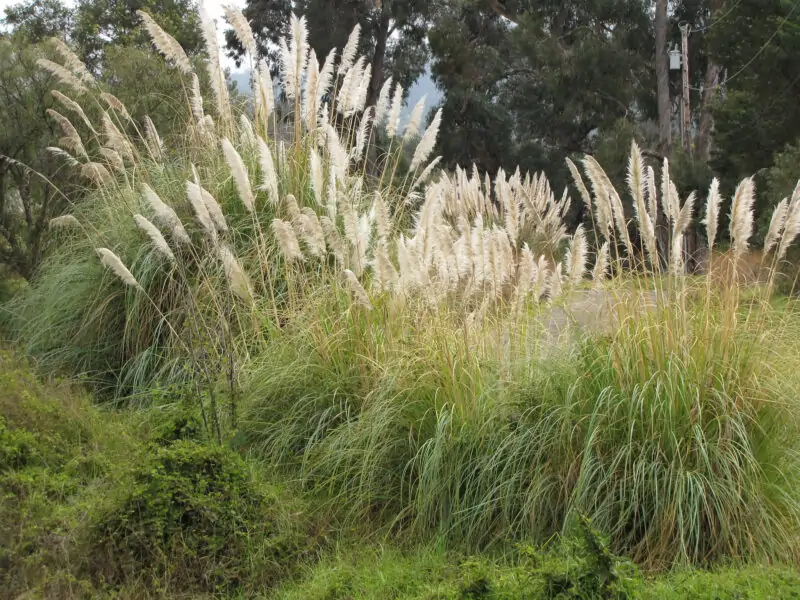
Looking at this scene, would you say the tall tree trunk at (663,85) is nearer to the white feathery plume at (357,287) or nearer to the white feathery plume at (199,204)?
the white feathery plume at (357,287)

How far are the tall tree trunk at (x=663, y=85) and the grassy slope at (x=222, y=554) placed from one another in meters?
17.7

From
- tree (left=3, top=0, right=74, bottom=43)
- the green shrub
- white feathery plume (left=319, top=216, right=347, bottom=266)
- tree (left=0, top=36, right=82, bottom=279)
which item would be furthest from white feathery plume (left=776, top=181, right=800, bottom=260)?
tree (left=3, top=0, right=74, bottom=43)

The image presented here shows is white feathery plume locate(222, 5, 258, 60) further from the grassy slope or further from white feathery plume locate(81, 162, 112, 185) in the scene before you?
the grassy slope

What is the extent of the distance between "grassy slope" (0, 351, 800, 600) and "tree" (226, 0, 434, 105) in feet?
64.5

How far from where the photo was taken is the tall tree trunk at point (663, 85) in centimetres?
1969

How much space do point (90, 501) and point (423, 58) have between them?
89.6 feet

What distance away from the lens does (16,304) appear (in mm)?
7539

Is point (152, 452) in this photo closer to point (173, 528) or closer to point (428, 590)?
point (173, 528)

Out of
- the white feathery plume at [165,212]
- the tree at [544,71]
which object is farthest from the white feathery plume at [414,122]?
the tree at [544,71]

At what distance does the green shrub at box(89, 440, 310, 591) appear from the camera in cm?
351

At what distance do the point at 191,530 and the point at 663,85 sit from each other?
1868 cm

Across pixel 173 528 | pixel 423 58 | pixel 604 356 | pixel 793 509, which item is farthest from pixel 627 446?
pixel 423 58

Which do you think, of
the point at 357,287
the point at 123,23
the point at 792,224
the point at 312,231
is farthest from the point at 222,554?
the point at 123,23

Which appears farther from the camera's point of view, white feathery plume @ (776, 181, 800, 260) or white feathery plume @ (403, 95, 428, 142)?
white feathery plume @ (403, 95, 428, 142)
